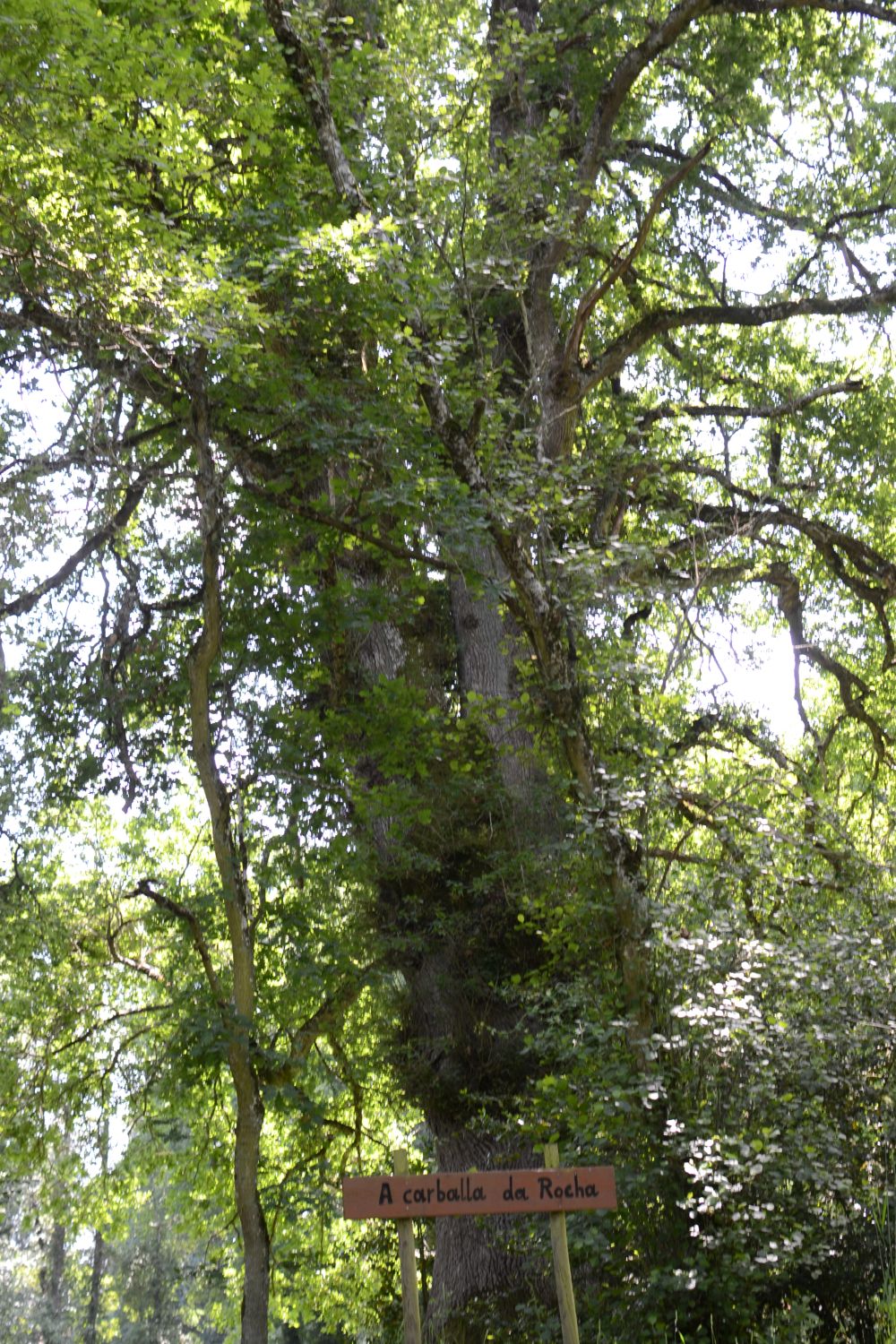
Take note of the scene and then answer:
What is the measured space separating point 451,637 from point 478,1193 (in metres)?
6.68

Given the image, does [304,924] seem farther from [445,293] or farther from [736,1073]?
[445,293]

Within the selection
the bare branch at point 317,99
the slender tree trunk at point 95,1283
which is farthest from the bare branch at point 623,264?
the slender tree trunk at point 95,1283

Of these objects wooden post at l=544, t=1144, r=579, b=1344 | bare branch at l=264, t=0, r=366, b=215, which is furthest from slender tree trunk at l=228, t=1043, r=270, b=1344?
bare branch at l=264, t=0, r=366, b=215

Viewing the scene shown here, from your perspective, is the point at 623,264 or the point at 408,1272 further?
the point at 623,264

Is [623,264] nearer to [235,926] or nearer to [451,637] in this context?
[451,637]

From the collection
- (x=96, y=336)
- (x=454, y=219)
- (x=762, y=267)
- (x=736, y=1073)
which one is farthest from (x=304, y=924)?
(x=762, y=267)

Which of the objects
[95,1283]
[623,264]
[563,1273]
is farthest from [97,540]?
[95,1283]

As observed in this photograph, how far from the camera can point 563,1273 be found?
17.0ft

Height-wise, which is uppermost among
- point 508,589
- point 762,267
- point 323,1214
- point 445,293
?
point 762,267

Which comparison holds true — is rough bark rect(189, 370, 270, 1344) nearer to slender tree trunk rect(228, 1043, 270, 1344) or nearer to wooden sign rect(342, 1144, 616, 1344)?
slender tree trunk rect(228, 1043, 270, 1344)

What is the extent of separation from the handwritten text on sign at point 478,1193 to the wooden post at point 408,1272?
0.27 feet

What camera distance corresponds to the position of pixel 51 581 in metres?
10.1

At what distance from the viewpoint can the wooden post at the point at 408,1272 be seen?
485cm

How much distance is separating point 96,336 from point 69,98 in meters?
1.37
